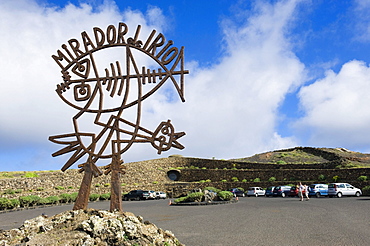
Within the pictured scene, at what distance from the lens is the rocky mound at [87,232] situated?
6.88m

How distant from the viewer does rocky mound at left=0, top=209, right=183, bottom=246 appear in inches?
271

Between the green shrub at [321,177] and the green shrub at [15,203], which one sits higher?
the green shrub at [321,177]

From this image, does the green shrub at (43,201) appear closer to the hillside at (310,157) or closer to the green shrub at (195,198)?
the green shrub at (195,198)

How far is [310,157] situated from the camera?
49625mm

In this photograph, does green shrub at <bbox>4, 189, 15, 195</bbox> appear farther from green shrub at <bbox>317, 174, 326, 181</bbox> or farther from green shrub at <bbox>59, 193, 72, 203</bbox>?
green shrub at <bbox>317, 174, 326, 181</bbox>

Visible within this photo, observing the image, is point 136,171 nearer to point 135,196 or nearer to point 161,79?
point 135,196

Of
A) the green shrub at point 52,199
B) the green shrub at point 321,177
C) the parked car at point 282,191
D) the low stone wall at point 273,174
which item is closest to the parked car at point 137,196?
the green shrub at point 52,199

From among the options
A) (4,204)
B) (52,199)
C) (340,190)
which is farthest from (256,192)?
(4,204)

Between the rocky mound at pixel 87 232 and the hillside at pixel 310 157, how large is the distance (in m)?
38.3

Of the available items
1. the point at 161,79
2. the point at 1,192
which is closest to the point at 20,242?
the point at 161,79

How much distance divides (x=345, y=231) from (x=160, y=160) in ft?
138

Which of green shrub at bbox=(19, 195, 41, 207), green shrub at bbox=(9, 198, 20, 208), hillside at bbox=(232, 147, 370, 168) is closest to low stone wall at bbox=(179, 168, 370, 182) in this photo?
hillside at bbox=(232, 147, 370, 168)

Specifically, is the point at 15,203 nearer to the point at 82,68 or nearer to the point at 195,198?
the point at 195,198

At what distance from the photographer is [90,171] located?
867 cm
